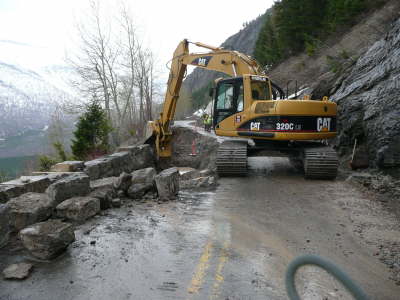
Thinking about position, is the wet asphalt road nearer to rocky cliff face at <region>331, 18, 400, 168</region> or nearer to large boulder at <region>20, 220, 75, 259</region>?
large boulder at <region>20, 220, 75, 259</region>

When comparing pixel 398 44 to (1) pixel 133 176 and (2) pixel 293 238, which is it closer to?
(2) pixel 293 238

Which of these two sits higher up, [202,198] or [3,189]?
[3,189]

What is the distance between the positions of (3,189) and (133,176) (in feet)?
9.07

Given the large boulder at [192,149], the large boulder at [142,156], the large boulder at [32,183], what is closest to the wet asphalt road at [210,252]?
the large boulder at [32,183]

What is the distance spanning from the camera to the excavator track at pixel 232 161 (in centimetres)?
850

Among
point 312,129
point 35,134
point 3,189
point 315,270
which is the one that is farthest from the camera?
point 35,134

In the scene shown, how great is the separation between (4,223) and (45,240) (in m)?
0.82

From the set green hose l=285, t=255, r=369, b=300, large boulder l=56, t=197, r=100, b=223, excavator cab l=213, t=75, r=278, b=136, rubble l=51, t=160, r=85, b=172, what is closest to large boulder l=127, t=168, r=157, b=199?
large boulder l=56, t=197, r=100, b=223

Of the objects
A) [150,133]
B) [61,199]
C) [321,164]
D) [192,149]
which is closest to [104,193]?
[61,199]

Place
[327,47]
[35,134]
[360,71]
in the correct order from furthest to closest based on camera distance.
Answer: [35,134] → [327,47] → [360,71]

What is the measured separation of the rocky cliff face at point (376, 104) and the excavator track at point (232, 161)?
3499mm

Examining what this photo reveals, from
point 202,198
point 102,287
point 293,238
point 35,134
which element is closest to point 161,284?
point 102,287

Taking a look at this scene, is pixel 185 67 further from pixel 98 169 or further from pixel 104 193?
pixel 104 193

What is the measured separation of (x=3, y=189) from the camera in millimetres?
5164
